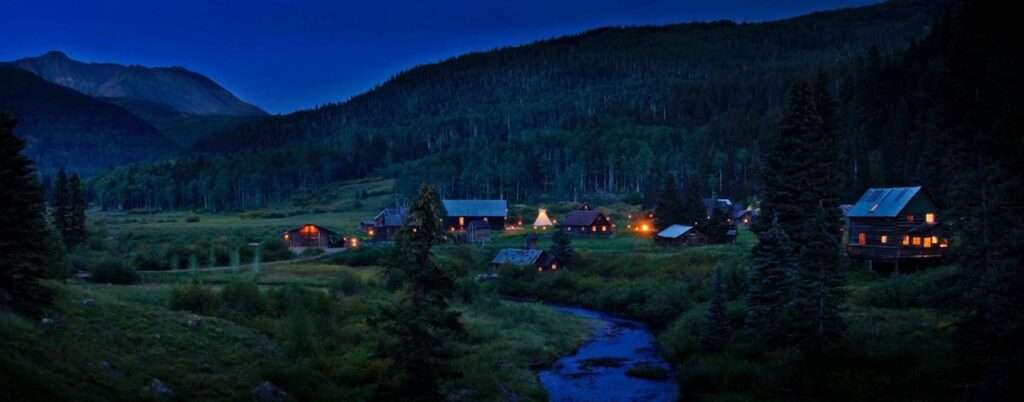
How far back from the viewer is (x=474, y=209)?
121 meters

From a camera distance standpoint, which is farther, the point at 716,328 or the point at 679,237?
the point at 679,237

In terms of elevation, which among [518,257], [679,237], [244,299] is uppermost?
[679,237]

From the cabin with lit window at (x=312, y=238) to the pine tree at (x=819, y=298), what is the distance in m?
74.7

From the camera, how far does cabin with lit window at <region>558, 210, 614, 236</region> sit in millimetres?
109200

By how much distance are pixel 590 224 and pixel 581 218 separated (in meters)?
2.76

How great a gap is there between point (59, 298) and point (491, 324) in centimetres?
2853

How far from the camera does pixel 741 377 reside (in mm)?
37531

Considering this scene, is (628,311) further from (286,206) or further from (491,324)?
(286,206)

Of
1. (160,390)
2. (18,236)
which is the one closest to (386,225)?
(18,236)

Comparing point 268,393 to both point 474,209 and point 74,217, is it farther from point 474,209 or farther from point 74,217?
point 474,209

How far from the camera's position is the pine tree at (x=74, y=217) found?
77.6m

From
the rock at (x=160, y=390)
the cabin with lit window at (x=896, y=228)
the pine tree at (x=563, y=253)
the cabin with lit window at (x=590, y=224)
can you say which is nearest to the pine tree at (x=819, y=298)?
the cabin with lit window at (x=896, y=228)

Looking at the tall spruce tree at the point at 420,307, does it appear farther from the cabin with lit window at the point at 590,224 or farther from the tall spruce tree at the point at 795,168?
the cabin with lit window at the point at 590,224

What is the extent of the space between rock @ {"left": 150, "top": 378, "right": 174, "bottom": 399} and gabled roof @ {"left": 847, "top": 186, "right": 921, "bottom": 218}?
173 ft
